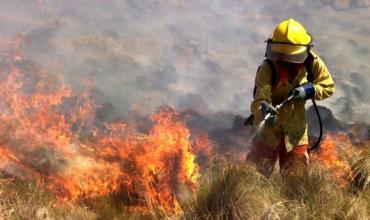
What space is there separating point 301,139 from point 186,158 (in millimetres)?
1376

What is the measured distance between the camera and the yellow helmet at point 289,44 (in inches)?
152

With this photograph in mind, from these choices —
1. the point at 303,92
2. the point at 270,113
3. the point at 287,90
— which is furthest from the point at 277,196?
the point at 287,90

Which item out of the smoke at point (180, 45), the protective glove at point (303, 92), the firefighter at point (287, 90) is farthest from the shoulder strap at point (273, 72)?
the smoke at point (180, 45)

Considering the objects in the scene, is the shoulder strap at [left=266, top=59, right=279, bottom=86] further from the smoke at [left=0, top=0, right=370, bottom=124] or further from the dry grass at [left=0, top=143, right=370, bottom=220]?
the smoke at [left=0, top=0, right=370, bottom=124]

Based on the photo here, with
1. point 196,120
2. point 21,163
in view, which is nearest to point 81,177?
point 21,163

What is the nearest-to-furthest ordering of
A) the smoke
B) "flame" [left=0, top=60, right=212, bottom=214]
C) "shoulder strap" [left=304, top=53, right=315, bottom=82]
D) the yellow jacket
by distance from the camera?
1. the yellow jacket
2. "shoulder strap" [left=304, top=53, right=315, bottom=82]
3. "flame" [left=0, top=60, right=212, bottom=214]
4. the smoke

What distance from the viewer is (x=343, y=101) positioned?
514 inches

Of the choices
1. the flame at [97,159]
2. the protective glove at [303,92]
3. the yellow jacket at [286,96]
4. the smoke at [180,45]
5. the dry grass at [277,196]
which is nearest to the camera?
the dry grass at [277,196]

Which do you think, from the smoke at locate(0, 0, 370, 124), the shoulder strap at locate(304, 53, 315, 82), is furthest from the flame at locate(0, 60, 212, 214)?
the smoke at locate(0, 0, 370, 124)

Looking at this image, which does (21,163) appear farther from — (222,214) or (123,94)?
(123,94)

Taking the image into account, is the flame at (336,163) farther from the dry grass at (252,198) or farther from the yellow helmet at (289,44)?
the yellow helmet at (289,44)

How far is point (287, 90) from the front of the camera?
13.3ft

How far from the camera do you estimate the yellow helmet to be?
3.86m

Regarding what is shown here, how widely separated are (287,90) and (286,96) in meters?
0.06
